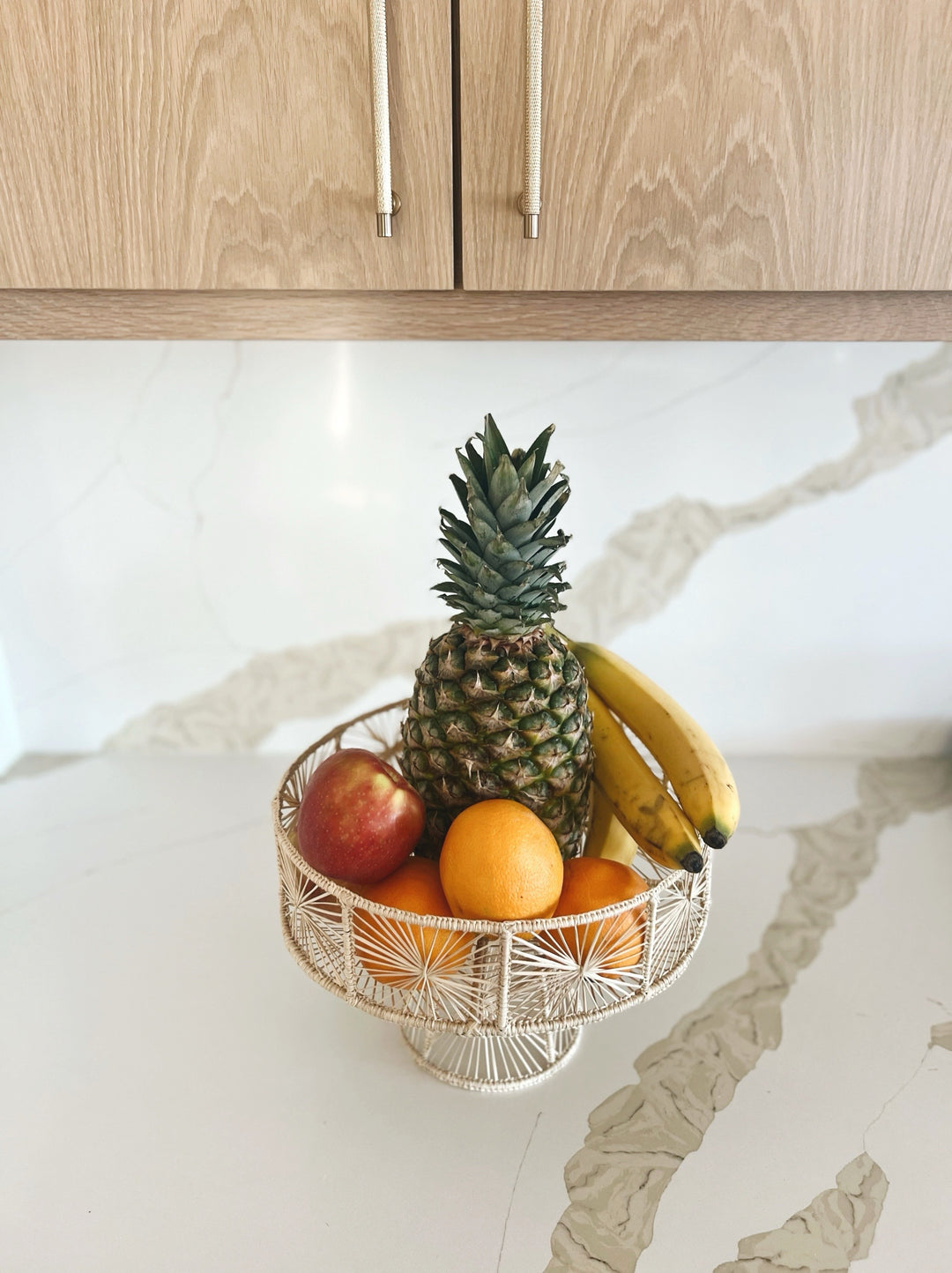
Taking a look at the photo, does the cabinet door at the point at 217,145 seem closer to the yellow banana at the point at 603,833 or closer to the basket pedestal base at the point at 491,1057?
the yellow banana at the point at 603,833

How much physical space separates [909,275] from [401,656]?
2.36ft

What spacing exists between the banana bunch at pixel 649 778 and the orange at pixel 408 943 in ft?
0.55

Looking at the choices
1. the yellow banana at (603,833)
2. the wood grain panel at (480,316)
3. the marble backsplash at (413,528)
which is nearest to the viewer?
the wood grain panel at (480,316)

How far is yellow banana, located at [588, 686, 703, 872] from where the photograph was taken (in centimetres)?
67

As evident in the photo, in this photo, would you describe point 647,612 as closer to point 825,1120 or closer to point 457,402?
point 457,402

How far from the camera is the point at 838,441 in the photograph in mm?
1079

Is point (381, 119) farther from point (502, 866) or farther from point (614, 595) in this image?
point (614, 595)

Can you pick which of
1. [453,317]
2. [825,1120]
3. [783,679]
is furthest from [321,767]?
[783,679]

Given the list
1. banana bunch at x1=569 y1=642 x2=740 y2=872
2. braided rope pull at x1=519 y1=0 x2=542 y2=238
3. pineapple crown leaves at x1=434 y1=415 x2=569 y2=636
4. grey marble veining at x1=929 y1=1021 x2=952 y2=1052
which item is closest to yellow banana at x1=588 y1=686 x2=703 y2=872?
banana bunch at x1=569 y1=642 x2=740 y2=872

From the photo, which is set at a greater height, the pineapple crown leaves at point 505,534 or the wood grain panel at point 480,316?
the wood grain panel at point 480,316

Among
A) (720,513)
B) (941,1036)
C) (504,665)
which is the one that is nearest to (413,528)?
(720,513)

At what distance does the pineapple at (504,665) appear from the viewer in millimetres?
655

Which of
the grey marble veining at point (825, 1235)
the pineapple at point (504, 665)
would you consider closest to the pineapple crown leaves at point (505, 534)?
the pineapple at point (504, 665)

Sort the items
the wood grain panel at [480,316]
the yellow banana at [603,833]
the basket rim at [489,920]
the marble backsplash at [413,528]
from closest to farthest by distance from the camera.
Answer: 1. the basket rim at [489,920]
2. the wood grain panel at [480,316]
3. the yellow banana at [603,833]
4. the marble backsplash at [413,528]
